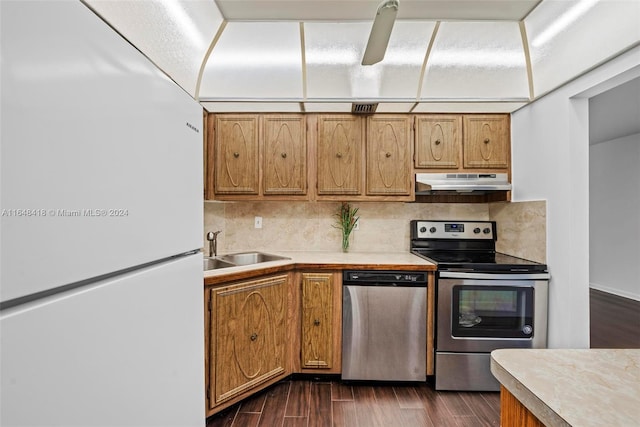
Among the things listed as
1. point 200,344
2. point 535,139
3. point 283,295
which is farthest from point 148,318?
point 535,139

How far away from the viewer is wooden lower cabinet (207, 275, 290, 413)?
1.78 m

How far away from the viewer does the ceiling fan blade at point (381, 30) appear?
4.34 feet

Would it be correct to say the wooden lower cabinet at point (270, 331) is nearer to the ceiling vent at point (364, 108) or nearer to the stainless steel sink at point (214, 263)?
the stainless steel sink at point (214, 263)

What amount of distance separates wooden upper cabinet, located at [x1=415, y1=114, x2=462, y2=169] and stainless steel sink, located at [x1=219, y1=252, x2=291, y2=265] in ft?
4.87

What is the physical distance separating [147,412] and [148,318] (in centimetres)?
20

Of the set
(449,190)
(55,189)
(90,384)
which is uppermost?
(449,190)

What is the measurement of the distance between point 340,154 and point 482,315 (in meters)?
1.62

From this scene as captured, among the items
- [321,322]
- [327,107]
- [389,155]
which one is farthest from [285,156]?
[321,322]

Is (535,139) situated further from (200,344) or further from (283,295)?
(200,344)

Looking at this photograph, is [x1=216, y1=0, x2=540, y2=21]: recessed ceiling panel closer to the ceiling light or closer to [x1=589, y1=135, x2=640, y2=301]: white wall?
the ceiling light

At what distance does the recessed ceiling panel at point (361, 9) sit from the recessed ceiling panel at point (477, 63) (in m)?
0.09

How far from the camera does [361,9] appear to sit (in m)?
2.04

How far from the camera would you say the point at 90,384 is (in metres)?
0.51

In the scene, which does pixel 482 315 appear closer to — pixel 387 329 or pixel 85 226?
pixel 387 329
